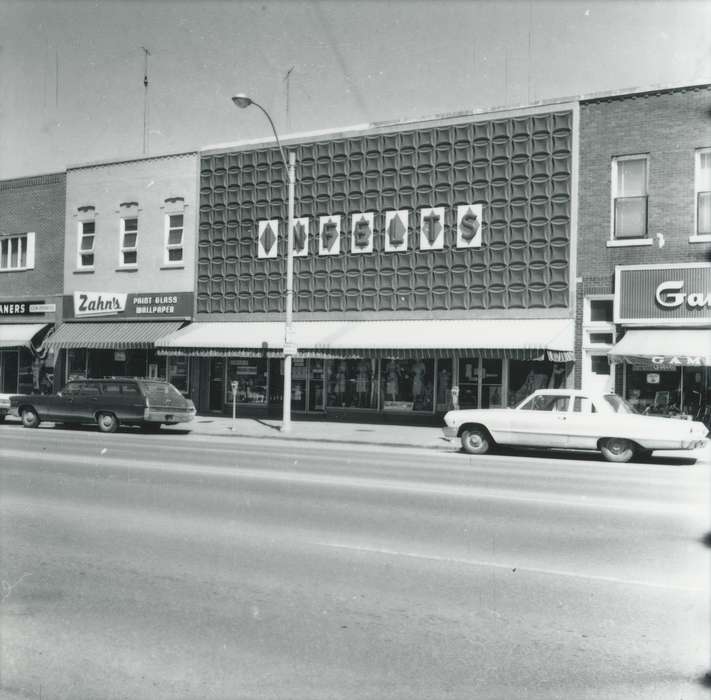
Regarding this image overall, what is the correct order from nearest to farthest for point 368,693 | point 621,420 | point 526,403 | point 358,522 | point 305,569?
point 368,693
point 305,569
point 358,522
point 621,420
point 526,403

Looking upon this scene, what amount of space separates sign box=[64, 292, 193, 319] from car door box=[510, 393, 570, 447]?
47.8ft

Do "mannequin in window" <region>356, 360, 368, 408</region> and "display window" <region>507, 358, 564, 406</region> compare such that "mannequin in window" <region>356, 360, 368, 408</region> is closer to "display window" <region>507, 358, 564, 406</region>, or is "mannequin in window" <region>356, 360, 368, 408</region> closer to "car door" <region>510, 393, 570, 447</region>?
"display window" <region>507, 358, 564, 406</region>

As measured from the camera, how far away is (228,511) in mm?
8688

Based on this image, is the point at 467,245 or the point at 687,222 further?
the point at 467,245

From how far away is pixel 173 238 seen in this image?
27594 mm

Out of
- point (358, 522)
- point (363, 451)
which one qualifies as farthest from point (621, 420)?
point (358, 522)

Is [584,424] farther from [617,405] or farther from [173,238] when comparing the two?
[173,238]

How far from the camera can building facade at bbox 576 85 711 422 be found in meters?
19.3

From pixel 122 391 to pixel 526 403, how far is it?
1046 centimetres

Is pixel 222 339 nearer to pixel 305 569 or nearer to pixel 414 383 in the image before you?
pixel 414 383

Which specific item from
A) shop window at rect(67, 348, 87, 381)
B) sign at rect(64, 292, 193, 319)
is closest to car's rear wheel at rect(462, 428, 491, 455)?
sign at rect(64, 292, 193, 319)

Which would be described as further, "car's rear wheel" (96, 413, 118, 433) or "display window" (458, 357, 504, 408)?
"display window" (458, 357, 504, 408)

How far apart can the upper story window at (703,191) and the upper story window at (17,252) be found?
927 inches

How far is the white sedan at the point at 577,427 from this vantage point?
1443 centimetres
